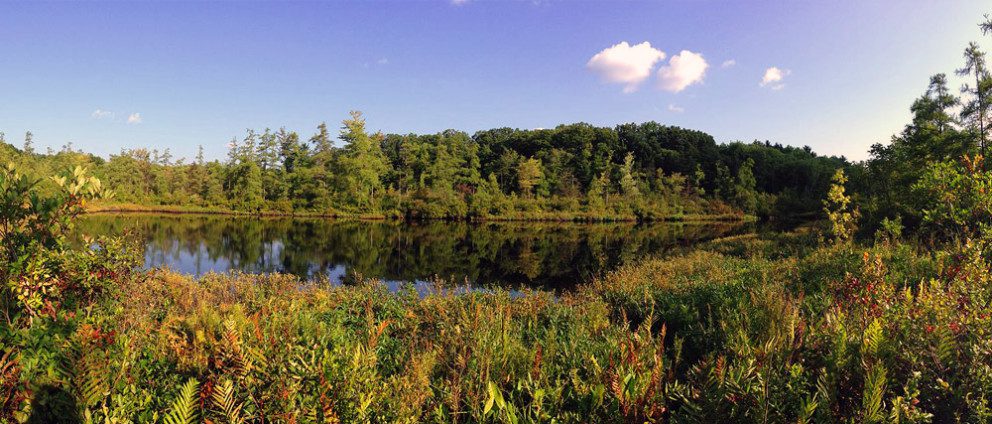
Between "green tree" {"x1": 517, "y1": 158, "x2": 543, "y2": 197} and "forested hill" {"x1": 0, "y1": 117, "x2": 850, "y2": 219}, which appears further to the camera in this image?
"green tree" {"x1": 517, "y1": 158, "x2": 543, "y2": 197}

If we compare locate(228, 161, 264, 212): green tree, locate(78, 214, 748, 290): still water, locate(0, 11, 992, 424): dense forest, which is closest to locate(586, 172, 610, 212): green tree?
locate(78, 214, 748, 290): still water

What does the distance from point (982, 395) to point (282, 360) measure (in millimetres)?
3399

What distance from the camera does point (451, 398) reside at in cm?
→ 285

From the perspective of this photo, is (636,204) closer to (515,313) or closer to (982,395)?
(515,313)

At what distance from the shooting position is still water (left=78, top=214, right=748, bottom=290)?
1820 centimetres

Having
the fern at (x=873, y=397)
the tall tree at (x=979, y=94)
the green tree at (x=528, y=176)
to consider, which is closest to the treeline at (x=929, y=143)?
the tall tree at (x=979, y=94)

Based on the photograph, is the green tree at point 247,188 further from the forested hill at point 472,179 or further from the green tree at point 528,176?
the green tree at point 528,176

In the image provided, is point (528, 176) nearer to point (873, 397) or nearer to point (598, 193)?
point (598, 193)

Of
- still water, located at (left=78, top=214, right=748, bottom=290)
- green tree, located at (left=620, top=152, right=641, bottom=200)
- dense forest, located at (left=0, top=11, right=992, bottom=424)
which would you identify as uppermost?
green tree, located at (left=620, top=152, right=641, bottom=200)

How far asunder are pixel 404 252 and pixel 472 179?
112ft

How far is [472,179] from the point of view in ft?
192

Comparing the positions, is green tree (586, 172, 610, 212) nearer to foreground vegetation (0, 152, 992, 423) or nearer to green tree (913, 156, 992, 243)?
green tree (913, 156, 992, 243)

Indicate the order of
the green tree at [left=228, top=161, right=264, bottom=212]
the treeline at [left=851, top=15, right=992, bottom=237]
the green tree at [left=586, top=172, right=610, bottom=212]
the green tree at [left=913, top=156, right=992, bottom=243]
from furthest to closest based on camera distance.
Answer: the green tree at [left=586, top=172, right=610, bottom=212], the green tree at [left=228, top=161, right=264, bottom=212], the treeline at [left=851, top=15, right=992, bottom=237], the green tree at [left=913, top=156, right=992, bottom=243]

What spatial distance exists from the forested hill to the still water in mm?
16306
